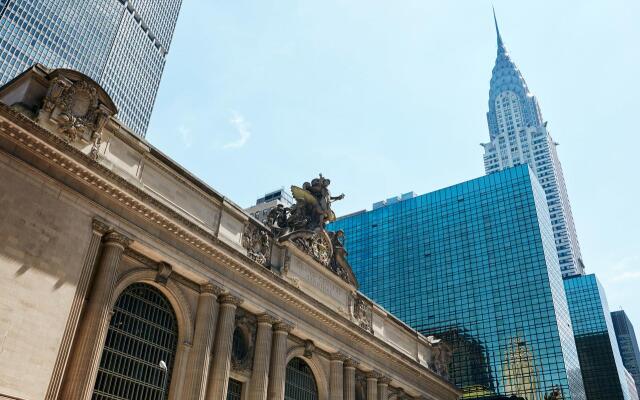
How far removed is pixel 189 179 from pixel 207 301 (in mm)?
6436

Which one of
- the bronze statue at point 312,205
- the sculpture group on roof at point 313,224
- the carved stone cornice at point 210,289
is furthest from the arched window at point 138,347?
the bronze statue at point 312,205

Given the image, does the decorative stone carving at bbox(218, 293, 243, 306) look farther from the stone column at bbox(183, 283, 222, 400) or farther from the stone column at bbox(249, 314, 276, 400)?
the stone column at bbox(249, 314, 276, 400)

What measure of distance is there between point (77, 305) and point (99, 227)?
3.48 meters

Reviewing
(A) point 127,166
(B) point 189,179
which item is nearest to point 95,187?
(A) point 127,166

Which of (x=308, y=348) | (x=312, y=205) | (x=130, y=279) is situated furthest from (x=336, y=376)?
(x=130, y=279)

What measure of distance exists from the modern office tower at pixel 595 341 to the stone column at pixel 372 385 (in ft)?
309

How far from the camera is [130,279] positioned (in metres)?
26.0

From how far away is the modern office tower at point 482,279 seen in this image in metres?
75.0

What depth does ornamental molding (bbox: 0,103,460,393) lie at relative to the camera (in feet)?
73.8

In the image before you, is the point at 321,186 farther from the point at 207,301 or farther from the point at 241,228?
the point at 207,301

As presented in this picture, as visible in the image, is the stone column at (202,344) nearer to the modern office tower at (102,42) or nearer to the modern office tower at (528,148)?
the modern office tower at (102,42)

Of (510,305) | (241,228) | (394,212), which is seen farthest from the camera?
(394,212)

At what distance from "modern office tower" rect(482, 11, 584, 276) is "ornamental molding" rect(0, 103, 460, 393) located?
134859 mm

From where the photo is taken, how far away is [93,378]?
22141 mm
